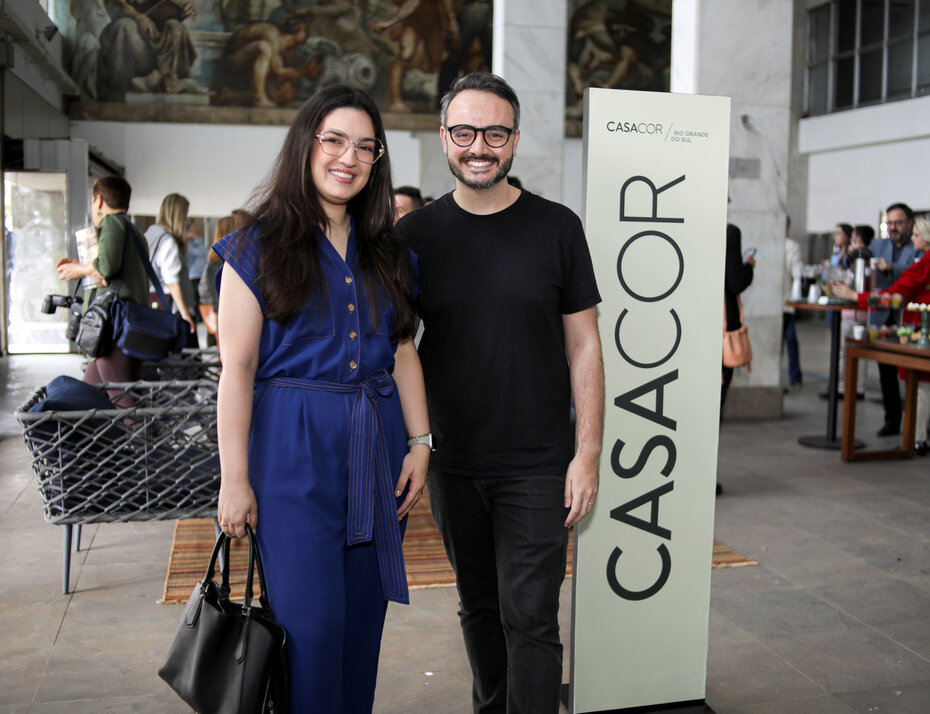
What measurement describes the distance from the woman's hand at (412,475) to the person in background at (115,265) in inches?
Answer: 125

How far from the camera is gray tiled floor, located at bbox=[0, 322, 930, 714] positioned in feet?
10.2

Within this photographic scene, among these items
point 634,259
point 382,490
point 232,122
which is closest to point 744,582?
point 634,259

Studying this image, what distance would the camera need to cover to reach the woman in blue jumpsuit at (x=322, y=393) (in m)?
→ 1.97

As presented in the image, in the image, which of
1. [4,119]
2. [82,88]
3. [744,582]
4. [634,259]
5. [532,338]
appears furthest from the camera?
[82,88]

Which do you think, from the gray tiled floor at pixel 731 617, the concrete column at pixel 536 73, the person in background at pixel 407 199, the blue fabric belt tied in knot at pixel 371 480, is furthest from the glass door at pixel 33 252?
the blue fabric belt tied in knot at pixel 371 480

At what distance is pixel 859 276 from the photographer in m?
7.52

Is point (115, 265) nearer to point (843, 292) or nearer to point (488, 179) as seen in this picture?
point (488, 179)

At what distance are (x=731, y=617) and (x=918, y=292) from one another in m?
3.91

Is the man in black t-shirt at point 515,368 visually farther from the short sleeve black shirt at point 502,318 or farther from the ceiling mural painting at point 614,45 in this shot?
the ceiling mural painting at point 614,45

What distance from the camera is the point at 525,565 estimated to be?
236cm

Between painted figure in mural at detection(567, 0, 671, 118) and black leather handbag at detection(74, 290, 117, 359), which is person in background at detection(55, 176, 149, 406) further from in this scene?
painted figure in mural at detection(567, 0, 671, 118)

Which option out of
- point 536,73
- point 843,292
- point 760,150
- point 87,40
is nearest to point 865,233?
point 760,150

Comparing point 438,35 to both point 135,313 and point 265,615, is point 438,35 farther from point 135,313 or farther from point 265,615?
point 265,615

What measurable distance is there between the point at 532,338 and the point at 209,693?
42.6 inches
